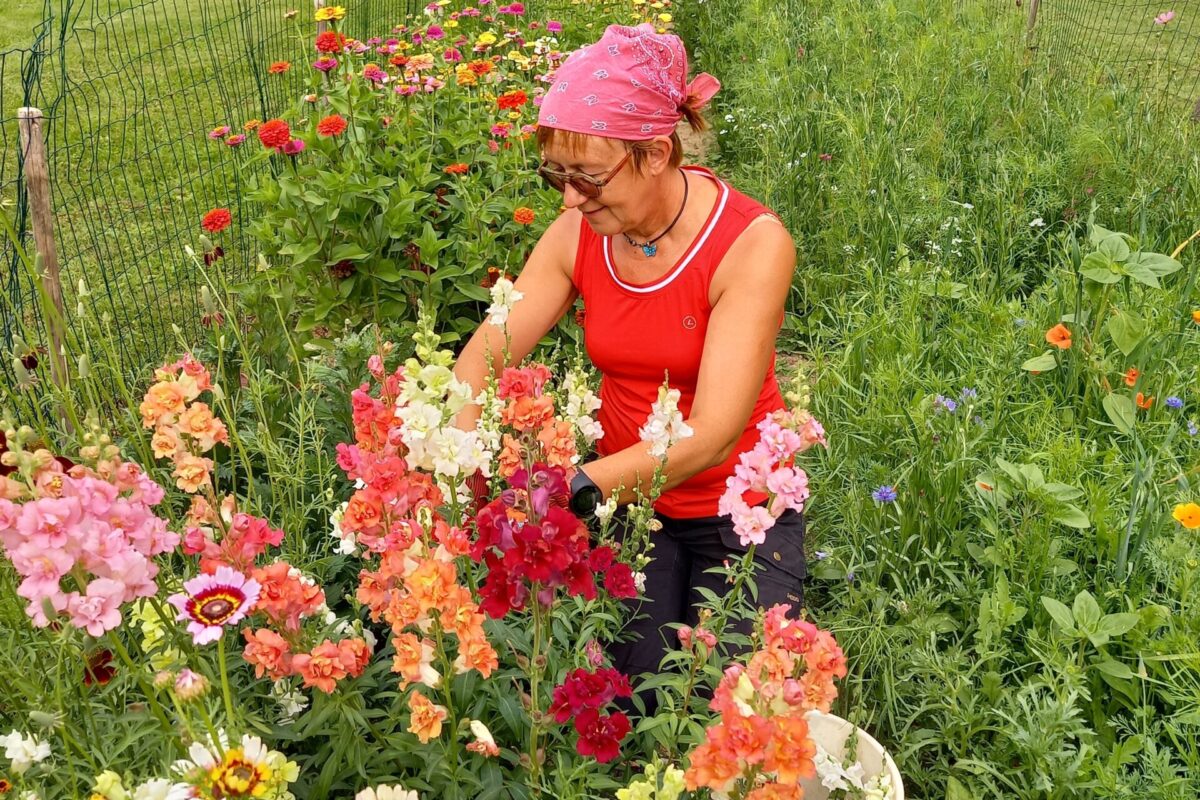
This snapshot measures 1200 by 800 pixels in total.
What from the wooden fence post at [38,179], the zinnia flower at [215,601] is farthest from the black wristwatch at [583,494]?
the wooden fence post at [38,179]

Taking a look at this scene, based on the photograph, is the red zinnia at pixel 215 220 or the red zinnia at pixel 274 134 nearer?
the red zinnia at pixel 215 220

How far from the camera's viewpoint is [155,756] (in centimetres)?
166

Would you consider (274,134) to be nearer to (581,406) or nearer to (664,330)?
(664,330)

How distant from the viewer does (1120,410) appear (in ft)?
9.62

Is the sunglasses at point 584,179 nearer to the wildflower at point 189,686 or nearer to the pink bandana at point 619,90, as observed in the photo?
the pink bandana at point 619,90

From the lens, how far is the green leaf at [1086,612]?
220 centimetres

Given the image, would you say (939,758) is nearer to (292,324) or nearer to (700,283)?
(700,283)

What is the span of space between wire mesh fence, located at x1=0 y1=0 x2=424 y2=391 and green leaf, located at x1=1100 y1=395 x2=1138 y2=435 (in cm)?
274

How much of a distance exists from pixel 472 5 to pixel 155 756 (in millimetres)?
5977

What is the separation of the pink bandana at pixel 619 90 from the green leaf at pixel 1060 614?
1353mm

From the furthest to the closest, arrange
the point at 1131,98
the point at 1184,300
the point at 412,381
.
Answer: the point at 1131,98 → the point at 1184,300 → the point at 412,381

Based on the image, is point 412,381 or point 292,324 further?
point 292,324

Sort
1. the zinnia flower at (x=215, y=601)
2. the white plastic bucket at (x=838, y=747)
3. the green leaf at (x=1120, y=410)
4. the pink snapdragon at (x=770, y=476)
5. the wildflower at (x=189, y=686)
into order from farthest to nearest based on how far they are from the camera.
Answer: the green leaf at (x=1120, y=410) < the white plastic bucket at (x=838, y=747) < the pink snapdragon at (x=770, y=476) < the zinnia flower at (x=215, y=601) < the wildflower at (x=189, y=686)

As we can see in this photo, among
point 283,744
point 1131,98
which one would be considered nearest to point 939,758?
point 283,744
